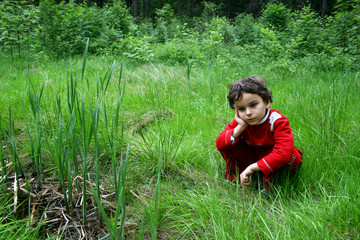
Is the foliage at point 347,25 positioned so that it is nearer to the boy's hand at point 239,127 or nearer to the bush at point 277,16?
the boy's hand at point 239,127

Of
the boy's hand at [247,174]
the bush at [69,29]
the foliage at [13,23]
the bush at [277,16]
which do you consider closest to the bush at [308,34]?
the bush at [277,16]

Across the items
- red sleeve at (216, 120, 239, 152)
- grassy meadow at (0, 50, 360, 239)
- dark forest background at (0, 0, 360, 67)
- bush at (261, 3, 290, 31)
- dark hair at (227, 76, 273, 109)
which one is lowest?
grassy meadow at (0, 50, 360, 239)

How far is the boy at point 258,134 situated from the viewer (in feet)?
5.13

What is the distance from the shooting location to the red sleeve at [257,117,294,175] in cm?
154

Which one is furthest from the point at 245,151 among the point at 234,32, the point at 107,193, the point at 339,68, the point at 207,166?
the point at 234,32

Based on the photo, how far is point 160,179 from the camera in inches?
65.2

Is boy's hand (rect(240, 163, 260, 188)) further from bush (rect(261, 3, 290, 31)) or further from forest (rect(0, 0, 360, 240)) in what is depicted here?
bush (rect(261, 3, 290, 31))

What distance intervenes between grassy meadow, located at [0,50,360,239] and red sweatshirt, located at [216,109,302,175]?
0.58 ft

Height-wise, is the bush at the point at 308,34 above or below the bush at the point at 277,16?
below

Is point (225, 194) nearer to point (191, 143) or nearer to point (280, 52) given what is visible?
point (191, 143)

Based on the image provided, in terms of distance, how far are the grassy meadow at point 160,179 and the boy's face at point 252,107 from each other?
0.41 metres

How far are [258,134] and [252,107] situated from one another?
0.22 meters

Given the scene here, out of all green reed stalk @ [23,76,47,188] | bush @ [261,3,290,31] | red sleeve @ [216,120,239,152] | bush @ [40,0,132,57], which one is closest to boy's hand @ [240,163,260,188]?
red sleeve @ [216,120,239,152]

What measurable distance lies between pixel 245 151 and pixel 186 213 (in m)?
0.70
